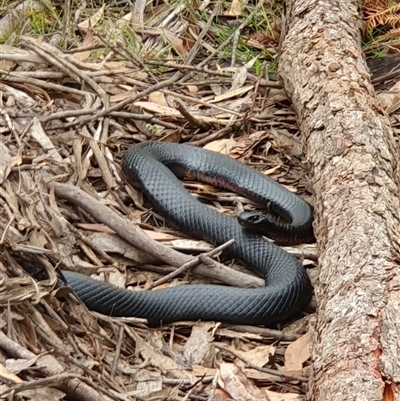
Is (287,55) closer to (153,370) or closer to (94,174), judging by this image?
(94,174)

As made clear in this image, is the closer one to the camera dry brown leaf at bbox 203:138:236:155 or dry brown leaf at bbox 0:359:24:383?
dry brown leaf at bbox 0:359:24:383

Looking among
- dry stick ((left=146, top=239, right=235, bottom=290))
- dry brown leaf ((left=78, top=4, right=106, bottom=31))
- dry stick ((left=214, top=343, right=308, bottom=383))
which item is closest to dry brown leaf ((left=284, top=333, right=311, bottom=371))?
dry stick ((left=214, top=343, right=308, bottom=383))

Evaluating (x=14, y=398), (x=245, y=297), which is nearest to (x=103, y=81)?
(x=245, y=297)

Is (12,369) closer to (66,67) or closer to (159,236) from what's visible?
(159,236)

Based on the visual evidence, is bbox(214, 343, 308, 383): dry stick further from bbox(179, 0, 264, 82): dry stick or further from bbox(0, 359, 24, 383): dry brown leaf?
bbox(179, 0, 264, 82): dry stick

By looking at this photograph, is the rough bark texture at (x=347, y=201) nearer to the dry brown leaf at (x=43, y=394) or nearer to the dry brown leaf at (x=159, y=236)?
the dry brown leaf at (x=159, y=236)

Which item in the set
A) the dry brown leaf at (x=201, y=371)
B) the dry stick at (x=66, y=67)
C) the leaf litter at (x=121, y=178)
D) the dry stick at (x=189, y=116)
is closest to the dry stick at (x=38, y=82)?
the leaf litter at (x=121, y=178)
